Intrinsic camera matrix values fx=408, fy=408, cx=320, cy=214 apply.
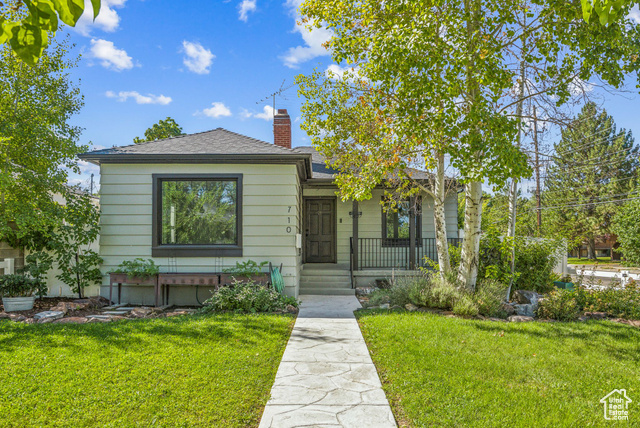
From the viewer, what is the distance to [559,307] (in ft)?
21.2

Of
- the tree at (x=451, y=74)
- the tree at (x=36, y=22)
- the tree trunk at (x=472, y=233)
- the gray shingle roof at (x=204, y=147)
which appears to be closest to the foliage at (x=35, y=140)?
the gray shingle roof at (x=204, y=147)

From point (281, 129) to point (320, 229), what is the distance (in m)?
3.13

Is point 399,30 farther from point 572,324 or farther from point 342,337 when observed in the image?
point 572,324

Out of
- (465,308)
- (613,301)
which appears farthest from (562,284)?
(465,308)

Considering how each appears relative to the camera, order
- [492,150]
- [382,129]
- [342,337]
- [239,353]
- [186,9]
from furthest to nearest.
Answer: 1. [186,9]
2. [382,129]
3. [492,150]
4. [342,337]
5. [239,353]

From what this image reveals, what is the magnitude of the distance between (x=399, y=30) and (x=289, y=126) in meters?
6.33

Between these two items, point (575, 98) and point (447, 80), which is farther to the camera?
point (575, 98)

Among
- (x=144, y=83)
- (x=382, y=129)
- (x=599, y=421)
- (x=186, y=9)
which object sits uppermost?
(x=186, y=9)

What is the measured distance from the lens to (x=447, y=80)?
20.4 feet

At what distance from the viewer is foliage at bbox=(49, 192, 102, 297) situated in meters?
7.79

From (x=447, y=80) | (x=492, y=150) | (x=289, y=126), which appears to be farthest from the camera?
(x=289, y=126)

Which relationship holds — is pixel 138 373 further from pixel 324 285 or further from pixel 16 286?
pixel 324 285

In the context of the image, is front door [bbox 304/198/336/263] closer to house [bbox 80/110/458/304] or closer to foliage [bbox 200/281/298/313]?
house [bbox 80/110/458/304]

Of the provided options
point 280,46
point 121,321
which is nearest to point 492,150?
point 121,321
